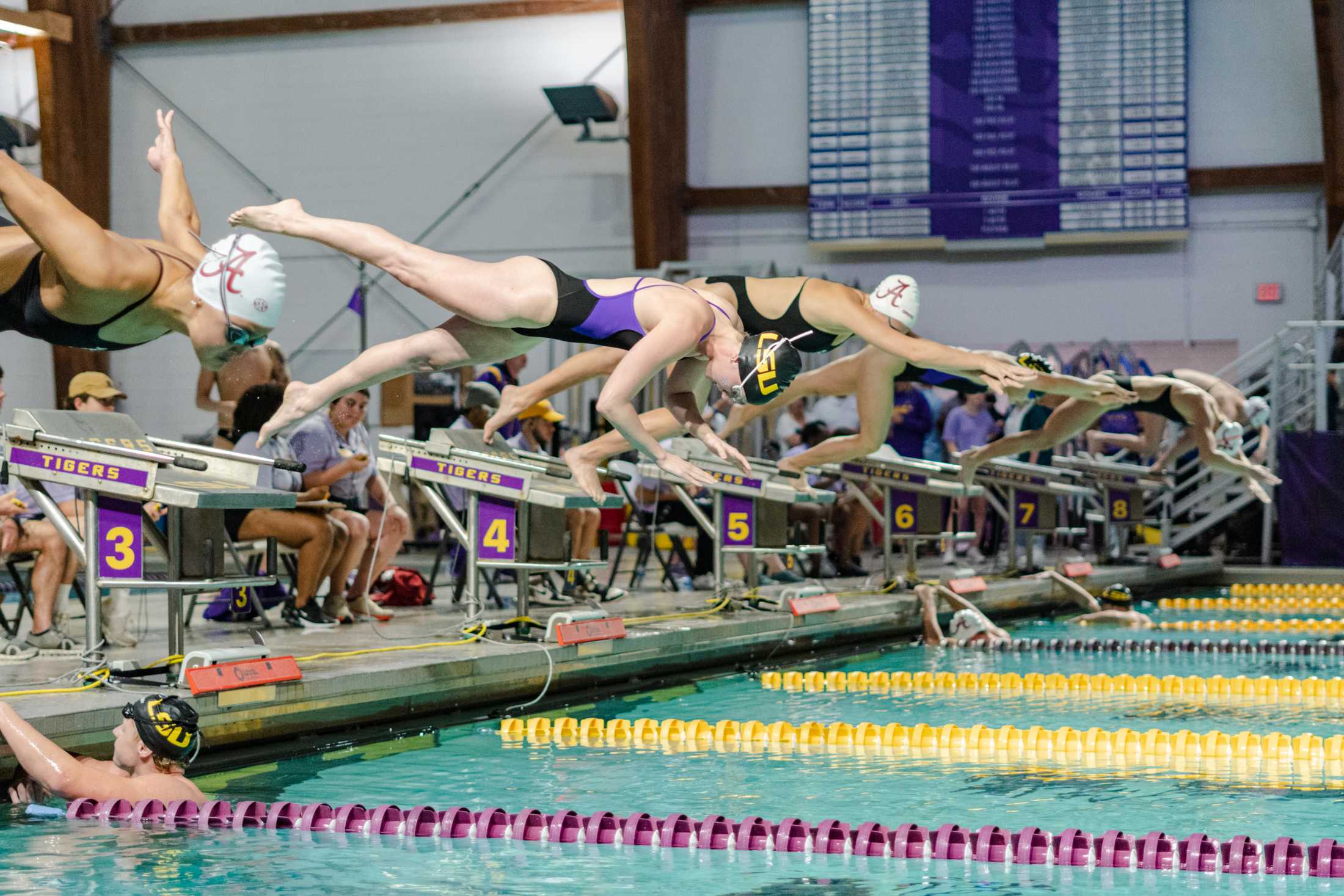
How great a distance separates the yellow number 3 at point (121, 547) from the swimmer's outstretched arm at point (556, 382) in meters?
1.64

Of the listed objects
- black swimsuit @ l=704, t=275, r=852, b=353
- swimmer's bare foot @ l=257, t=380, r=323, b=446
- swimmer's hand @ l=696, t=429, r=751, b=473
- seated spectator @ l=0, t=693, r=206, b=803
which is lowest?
seated spectator @ l=0, t=693, r=206, b=803

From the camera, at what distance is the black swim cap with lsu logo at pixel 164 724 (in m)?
4.33

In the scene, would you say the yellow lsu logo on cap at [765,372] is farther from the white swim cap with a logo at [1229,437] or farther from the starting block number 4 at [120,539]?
the white swim cap with a logo at [1229,437]

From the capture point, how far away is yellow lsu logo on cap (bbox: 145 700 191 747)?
432 centimetres

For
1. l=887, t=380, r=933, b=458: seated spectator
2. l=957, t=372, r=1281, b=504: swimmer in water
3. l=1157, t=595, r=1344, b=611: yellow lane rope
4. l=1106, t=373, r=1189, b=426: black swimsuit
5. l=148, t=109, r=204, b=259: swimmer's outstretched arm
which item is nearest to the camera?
l=148, t=109, r=204, b=259: swimmer's outstretched arm

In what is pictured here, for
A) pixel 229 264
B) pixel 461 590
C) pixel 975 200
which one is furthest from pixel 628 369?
pixel 975 200

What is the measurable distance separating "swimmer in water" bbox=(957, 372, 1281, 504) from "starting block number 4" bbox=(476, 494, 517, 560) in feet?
13.6

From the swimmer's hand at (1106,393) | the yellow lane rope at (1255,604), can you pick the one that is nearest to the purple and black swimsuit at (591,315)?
the swimmer's hand at (1106,393)

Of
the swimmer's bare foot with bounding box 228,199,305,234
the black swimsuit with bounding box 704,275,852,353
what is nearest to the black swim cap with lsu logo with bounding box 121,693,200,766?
the swimmer's bare foot with bounding box 228,199,305,234

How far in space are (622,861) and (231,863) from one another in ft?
3.35

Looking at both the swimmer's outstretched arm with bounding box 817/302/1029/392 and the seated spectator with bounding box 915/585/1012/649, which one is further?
the seated spectator with bounding box 915/585/1012/649

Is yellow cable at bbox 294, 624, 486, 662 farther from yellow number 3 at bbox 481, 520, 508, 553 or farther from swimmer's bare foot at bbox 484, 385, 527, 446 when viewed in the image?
swimmer's bare foot at bbox 484, 385, 527, 446

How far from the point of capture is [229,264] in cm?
402

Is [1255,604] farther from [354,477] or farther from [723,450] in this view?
[723,450]
